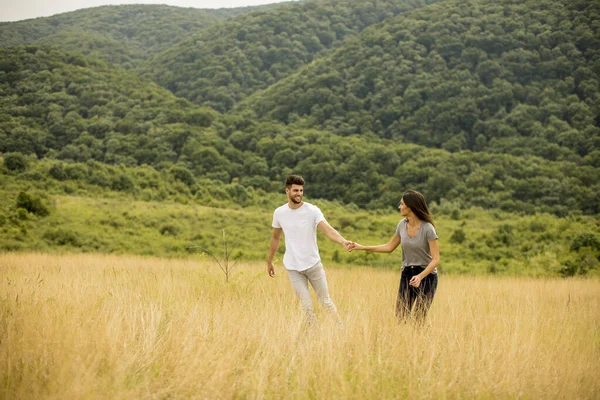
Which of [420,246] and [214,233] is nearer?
[420,246]

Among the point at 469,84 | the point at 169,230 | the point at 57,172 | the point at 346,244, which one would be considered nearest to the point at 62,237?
the point at 169,230

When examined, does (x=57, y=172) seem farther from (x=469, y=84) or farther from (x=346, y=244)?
(x=469, y=84)

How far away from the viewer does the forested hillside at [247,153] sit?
52000 mm

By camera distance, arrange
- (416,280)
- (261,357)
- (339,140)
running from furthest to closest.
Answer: (339,140), (416,280), (261,357)

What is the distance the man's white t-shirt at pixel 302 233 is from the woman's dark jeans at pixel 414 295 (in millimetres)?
950

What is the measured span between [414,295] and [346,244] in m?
0.89

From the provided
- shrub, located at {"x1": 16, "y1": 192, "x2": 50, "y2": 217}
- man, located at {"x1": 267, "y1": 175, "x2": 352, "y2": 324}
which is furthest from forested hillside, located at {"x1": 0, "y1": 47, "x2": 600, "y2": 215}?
man, located at {"x1": 267, "y1": 175, "x2": 352, "y2": 324}

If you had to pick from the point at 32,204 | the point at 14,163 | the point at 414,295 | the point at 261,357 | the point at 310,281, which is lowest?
the point at 32,204

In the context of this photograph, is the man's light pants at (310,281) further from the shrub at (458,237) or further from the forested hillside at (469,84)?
the forested hillside at (469,84)

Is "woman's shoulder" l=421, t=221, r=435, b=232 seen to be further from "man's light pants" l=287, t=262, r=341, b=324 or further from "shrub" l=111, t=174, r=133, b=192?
"shrub" l=111, t=174, r=133, b=192

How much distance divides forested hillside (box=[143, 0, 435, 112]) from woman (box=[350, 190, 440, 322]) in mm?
85332

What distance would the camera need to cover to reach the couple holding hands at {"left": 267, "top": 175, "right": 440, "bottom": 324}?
5.92 m

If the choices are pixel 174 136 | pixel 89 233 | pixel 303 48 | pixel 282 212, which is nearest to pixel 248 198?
pixel 174 136

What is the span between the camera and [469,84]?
248ft
